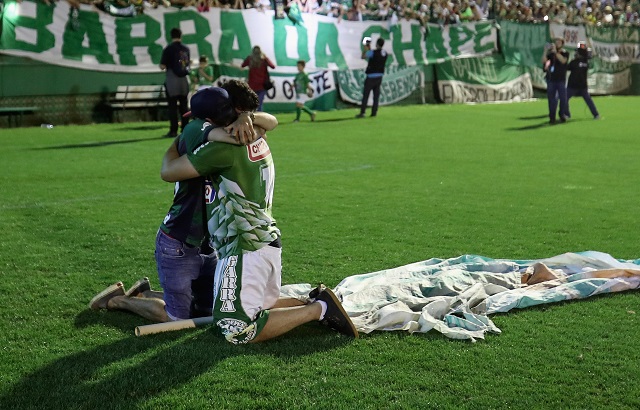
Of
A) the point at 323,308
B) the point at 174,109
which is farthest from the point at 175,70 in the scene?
the point at 323,308

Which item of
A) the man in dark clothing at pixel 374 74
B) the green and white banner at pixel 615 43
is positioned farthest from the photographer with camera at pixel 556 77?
the green and white banner at pixel 615 43

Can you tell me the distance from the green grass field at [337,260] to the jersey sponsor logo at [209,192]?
2.77ft

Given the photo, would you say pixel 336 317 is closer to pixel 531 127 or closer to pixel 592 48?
pixel 531 127

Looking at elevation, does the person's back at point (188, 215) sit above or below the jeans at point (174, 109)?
above

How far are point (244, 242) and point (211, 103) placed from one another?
2.89ft

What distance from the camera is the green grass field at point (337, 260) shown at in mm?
4660

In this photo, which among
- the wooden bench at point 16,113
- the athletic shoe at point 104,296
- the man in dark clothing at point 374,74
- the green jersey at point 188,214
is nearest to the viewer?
the green jersey at point 188,214

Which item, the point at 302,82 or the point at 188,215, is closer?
the point at 188,215

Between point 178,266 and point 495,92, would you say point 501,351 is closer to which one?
point 178,266

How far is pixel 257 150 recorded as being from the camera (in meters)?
5.45

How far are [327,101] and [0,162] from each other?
582 inches

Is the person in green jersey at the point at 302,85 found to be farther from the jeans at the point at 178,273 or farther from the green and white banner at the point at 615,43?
the jeans at the point at 178,273

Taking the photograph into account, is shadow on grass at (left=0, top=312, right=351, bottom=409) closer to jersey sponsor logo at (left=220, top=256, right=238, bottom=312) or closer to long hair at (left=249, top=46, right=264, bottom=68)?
jersey sponsor logo at (left=220, top=256, right=238, bottom=312)

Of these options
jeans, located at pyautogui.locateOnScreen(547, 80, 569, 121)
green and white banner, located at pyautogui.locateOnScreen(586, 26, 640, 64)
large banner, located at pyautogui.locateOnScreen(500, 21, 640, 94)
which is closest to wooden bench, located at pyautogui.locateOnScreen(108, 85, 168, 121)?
jeans, located at pyautogui.locateOnScreen(547, 80, 569, 121)
